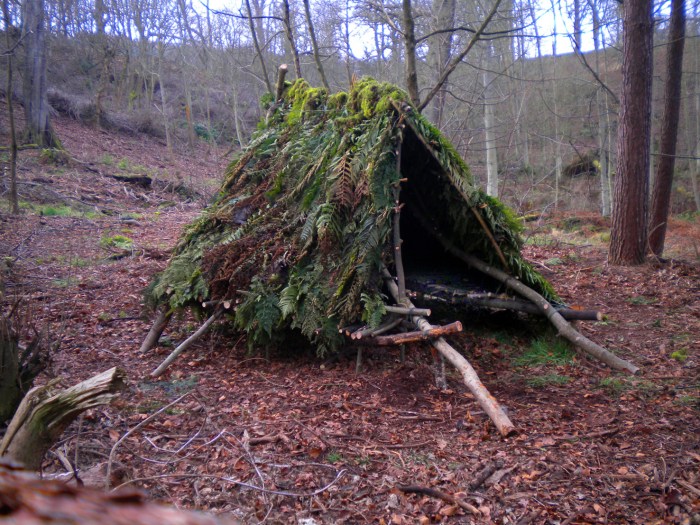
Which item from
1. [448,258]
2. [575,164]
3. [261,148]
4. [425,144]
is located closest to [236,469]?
[425,144]

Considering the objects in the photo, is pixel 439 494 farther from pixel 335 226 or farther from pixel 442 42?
pixel 442 42

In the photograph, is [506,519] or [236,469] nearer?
[506,519]

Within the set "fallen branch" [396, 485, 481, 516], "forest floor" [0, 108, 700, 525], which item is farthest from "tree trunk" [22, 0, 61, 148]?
"fallen branch" [396, 485, 481, 516]

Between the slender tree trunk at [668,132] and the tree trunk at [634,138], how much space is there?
61.9 inches

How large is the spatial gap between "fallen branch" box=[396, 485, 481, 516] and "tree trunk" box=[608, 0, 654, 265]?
23.6 feet

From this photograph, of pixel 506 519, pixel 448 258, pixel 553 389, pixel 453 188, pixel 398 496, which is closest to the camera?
pixel 506 519

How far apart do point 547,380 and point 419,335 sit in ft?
4.50

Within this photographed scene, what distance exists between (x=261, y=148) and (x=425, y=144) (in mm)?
2882

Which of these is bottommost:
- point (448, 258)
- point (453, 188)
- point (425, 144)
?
point (448, 258)

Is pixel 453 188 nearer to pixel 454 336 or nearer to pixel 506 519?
pixel 454 336

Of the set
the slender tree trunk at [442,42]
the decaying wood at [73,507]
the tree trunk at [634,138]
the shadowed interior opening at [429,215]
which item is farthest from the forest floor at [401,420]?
the slender tree trunk at [442,42]

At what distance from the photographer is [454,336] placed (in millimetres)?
6184

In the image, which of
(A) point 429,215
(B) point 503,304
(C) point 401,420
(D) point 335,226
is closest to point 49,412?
(C) point 401,420

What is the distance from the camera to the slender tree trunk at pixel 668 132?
10133mm
